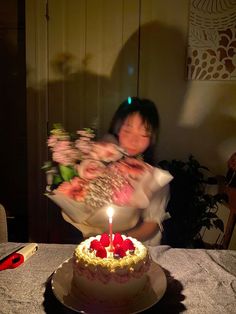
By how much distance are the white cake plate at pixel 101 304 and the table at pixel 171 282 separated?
0.02m

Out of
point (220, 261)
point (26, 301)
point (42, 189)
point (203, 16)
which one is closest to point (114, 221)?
point (220, 261)

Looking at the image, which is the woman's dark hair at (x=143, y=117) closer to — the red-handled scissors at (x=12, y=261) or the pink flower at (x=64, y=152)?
the pink flower at (x=64, y=152)

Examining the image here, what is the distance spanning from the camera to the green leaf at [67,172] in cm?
120

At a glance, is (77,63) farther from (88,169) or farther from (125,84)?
(88,169)

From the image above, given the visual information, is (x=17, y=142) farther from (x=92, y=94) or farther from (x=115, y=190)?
(x=115, y=190)

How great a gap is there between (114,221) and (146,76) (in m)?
1.27

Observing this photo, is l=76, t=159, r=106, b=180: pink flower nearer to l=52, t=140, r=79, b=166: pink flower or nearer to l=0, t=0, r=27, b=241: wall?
l=52, t=140, r=79, b=166: pink flower

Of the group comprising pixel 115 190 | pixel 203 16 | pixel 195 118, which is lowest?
pixel 115 190

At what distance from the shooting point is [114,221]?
151cm

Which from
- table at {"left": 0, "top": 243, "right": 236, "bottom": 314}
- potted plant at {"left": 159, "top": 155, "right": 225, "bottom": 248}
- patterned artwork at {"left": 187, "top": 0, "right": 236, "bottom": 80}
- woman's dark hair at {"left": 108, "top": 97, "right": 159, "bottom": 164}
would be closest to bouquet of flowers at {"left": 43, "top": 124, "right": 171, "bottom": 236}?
table at {"left": 0, "top": 243, "right": 236, "bottom": 314}

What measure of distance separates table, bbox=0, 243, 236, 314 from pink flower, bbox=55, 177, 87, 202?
0.21 meters

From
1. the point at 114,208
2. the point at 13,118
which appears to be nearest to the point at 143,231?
the point at 114,208

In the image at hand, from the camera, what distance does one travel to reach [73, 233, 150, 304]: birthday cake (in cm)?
93

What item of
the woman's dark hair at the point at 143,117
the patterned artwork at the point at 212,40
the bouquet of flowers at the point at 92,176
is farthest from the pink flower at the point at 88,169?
the patterned artwork at the point at 212,40
